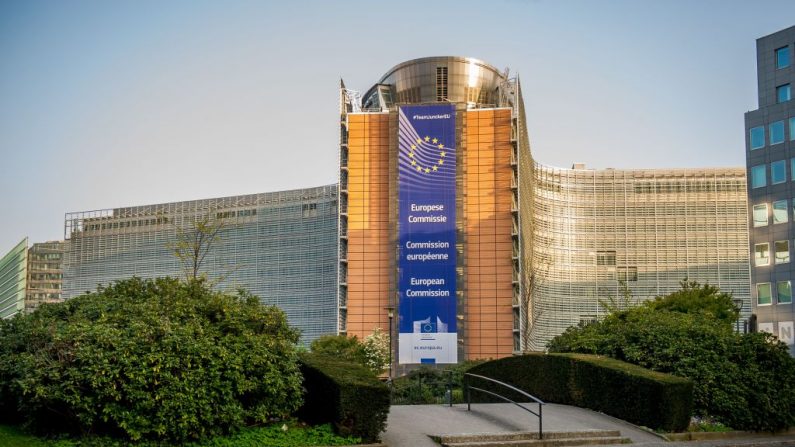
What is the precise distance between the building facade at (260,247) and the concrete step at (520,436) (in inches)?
3423

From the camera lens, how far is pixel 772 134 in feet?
171

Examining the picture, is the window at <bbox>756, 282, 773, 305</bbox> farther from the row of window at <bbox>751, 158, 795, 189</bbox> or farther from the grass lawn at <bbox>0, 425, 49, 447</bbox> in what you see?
the grass lawn at <bbox>0, 425, 49, 447</bbox>

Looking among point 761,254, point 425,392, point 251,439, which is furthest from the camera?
point 761,254

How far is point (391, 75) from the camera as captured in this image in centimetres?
8612

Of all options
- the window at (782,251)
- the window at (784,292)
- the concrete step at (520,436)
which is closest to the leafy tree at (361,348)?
the window at (784,292)

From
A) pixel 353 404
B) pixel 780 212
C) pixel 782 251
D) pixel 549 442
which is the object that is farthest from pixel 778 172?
pixel 353 404

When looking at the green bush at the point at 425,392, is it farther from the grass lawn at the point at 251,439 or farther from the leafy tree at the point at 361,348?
the grass lawn at the point at 251,439

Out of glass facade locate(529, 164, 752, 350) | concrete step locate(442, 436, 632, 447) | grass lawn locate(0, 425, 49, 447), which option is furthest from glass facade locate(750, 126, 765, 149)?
glass facade locate(529, 164, 752, 350)

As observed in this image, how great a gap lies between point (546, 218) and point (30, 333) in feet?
297

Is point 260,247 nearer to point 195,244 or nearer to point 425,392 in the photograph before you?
point 425,392

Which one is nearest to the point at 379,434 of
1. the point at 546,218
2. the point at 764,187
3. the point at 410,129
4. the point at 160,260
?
the point at 764,187

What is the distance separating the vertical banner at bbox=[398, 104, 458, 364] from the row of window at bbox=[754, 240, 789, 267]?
2536cm

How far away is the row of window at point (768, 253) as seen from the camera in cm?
5066

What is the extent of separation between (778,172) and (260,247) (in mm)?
75628
